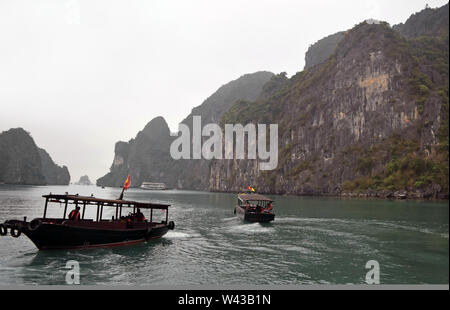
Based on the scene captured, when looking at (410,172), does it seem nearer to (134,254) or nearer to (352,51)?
(352,51)

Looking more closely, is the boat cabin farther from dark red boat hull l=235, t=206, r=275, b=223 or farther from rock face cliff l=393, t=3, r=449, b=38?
rock face cliff l=393, t=3, r=449, b=38

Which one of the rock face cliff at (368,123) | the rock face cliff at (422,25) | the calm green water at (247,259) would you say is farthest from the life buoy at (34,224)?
the rock face cliff at (422,25)

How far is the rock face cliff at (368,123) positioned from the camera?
8225 cm

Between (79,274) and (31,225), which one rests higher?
(31,225)

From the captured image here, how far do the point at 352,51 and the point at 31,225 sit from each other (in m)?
137

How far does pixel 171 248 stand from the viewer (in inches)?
868

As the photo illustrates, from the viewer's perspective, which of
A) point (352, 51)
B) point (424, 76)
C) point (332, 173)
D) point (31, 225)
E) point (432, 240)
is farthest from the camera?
point (352, 51)

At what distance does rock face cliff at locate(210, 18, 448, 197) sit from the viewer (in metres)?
82.2

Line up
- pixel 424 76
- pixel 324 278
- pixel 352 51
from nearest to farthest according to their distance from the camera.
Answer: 1. pixel 324 278
2. pixel 424 76
3. pixel 352 51

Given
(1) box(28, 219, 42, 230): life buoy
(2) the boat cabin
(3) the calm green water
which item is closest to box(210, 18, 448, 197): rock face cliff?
(3) the calm green water

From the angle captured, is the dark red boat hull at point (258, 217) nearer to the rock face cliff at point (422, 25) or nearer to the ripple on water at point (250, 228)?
the ripple on water at point (250, 228)

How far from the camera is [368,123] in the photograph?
10388cm

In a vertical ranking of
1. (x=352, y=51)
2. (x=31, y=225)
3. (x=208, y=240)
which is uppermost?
(x=352, y=51)
